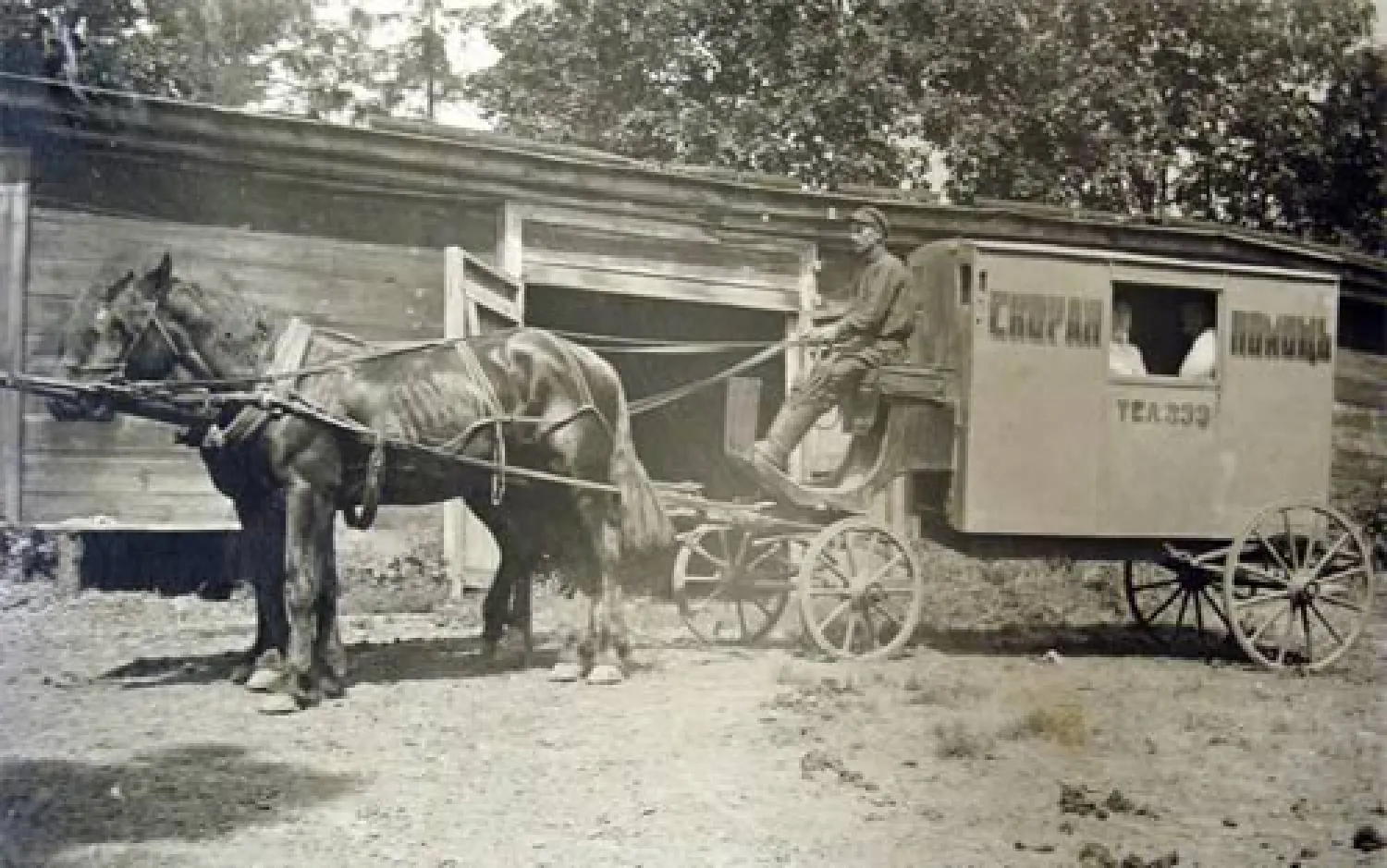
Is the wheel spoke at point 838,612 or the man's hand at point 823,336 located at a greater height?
the man's hand at point 823,336

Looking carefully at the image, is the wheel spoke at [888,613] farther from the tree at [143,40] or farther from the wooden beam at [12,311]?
the wooden beam at [12,311]

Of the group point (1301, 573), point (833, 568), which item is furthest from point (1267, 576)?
point (833, 568)

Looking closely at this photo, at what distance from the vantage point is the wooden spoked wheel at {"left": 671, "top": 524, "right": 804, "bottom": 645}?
4.61 m

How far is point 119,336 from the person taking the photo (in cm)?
350

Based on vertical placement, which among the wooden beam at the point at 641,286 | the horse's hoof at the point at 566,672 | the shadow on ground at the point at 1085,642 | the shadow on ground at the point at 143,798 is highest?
the wooden beam at the point at 641,286

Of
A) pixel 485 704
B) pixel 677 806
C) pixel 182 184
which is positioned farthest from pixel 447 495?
pixel 677 806

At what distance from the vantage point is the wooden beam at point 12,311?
3.71 meters

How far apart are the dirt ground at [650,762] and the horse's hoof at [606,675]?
0.16 ft

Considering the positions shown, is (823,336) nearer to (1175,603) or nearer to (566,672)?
(566,672)

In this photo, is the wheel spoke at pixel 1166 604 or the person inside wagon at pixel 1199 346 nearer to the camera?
the person inside wagon at pixel 1199 346

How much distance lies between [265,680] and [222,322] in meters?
1.07

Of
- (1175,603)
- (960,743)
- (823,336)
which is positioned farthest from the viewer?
(1175,603)

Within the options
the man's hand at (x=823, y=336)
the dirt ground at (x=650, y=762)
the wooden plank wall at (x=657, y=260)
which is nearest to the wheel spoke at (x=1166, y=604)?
the dirt ground at (x=650, y=762)

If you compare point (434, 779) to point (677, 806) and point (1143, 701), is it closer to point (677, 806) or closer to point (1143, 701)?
point (677, 806)
